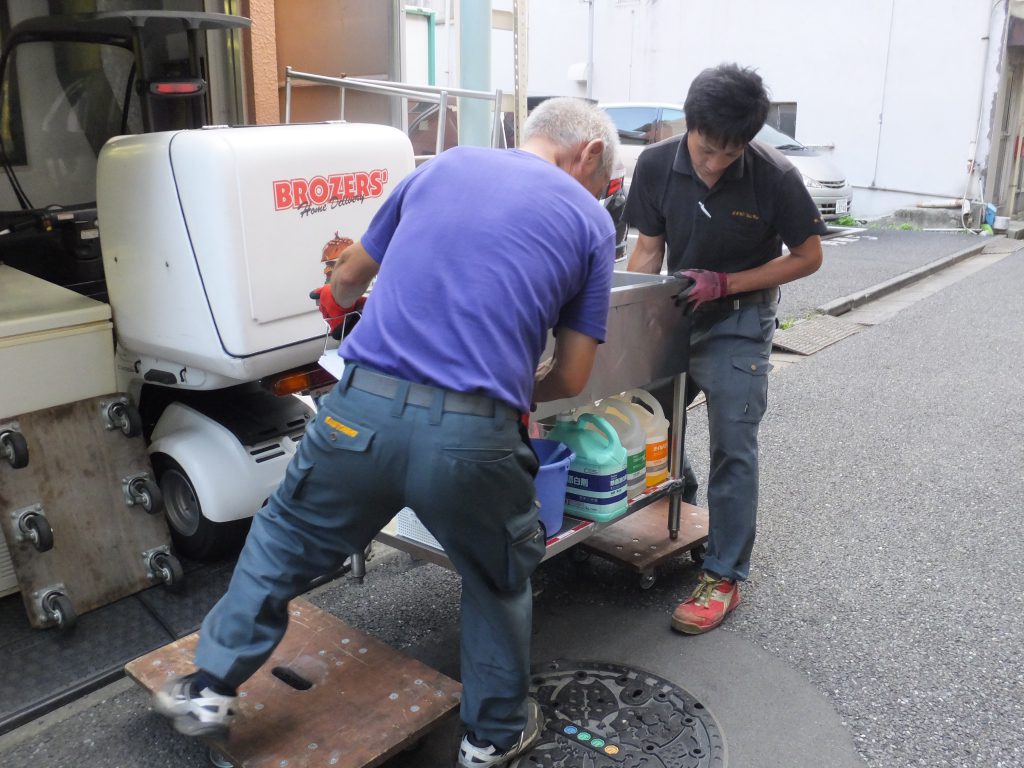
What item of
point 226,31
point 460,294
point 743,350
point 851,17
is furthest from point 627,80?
point 460,294

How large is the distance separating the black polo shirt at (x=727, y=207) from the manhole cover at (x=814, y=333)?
12.8ft

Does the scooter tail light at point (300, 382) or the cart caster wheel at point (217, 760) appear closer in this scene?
the cart caster wheel at point (217, 760)

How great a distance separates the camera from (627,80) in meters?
17.4

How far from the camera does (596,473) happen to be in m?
3.10

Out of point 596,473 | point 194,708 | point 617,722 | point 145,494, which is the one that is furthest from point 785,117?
point 194,708

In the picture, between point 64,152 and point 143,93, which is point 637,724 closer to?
point 143,93

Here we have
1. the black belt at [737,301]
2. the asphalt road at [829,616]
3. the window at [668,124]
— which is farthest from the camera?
the window at [668,124]

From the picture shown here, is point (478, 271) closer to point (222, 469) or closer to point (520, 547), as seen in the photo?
point (520, 547)

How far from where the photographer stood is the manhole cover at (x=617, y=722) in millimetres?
2605

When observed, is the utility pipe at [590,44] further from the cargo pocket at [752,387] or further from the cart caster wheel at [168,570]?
the cart caster wheel at [168,570]

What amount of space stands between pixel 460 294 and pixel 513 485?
18.0 inches

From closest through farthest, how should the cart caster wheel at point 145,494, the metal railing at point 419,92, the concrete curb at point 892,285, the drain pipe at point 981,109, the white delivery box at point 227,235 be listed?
the white delivery box at point 227,235 < the cart caster wheel at point 145,494 < the metal railing at point 419,92 < the concrete curb at point 892,285 < the drain pipe at point 981,109

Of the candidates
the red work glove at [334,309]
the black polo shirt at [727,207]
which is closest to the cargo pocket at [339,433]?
the red work glove at [334,309]

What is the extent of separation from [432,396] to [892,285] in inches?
351
